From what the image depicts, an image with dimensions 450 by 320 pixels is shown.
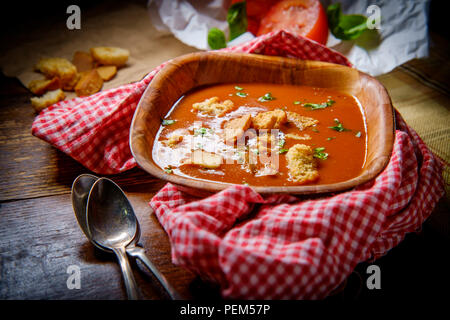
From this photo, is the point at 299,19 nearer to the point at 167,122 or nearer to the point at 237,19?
the point at 237,19

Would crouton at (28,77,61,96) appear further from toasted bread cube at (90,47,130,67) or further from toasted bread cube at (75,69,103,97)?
toasted bread cube at (90,47,130,67)

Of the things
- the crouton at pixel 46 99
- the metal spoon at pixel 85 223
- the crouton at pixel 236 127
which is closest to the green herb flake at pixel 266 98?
the crouton at pixel 236 127

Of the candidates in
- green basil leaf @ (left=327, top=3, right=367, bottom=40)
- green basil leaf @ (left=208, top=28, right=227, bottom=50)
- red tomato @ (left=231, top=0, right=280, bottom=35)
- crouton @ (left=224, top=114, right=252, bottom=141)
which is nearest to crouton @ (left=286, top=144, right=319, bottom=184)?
crouton @ (left=224, top=114, right=252, bottom=141)

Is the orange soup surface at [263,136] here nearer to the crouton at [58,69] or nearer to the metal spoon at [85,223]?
the metal spoon at [85,223]

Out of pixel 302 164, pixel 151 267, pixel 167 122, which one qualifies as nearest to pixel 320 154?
pixel 302 164

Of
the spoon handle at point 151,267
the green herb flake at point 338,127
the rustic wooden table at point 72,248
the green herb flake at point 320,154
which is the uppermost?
the green herb flake at point 338,127

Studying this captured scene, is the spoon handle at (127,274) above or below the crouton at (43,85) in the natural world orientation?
below
